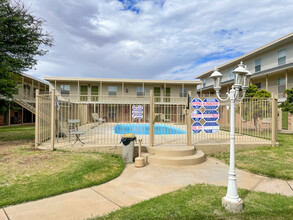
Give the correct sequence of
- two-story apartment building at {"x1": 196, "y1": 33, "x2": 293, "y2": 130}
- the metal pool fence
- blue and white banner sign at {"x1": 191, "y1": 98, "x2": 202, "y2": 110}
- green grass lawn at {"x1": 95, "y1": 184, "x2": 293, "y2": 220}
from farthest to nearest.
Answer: two-story apartment building at {"x1": 196, "y1": 33, "x2": 293, "y2": 130} → blue and white banner sign at {"x1": 191, "y1": 98, "x2": 202, "y2": 110} → the metal pool fence → green grass lawn at {"x1": 95, "y1": 184, "x2": 293, "y2": 220}

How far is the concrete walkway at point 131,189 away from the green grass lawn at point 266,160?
0.40 m

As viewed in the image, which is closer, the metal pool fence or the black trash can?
the black trash can

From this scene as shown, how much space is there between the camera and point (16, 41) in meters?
8.98

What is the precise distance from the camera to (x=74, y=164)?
212 inches

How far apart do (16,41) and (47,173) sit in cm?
763

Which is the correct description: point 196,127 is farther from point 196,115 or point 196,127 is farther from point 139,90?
point 139,90

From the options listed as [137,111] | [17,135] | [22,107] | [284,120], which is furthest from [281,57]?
[22,107]

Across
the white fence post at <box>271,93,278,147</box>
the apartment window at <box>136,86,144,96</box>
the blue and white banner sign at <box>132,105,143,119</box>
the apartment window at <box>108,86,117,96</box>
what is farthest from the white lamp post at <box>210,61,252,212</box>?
the apartment window at <box>108,86,117,96</box>

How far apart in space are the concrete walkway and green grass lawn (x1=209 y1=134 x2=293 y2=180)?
15.6 inches

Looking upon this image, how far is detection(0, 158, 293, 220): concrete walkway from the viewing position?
3.15 meters

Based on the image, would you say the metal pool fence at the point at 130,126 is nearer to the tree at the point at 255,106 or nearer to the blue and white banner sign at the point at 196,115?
the tree at the point at 255,106

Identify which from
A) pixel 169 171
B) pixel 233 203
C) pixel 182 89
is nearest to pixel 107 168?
pixel 169 171

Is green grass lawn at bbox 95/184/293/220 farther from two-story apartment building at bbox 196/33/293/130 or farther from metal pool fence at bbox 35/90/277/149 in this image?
two-story apartment building at bbox 196/33/293/130

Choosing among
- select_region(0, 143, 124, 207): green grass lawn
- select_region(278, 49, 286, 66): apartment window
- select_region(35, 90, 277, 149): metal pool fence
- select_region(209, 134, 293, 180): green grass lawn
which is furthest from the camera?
select_region(278, 49, 286, 66): apartment window
